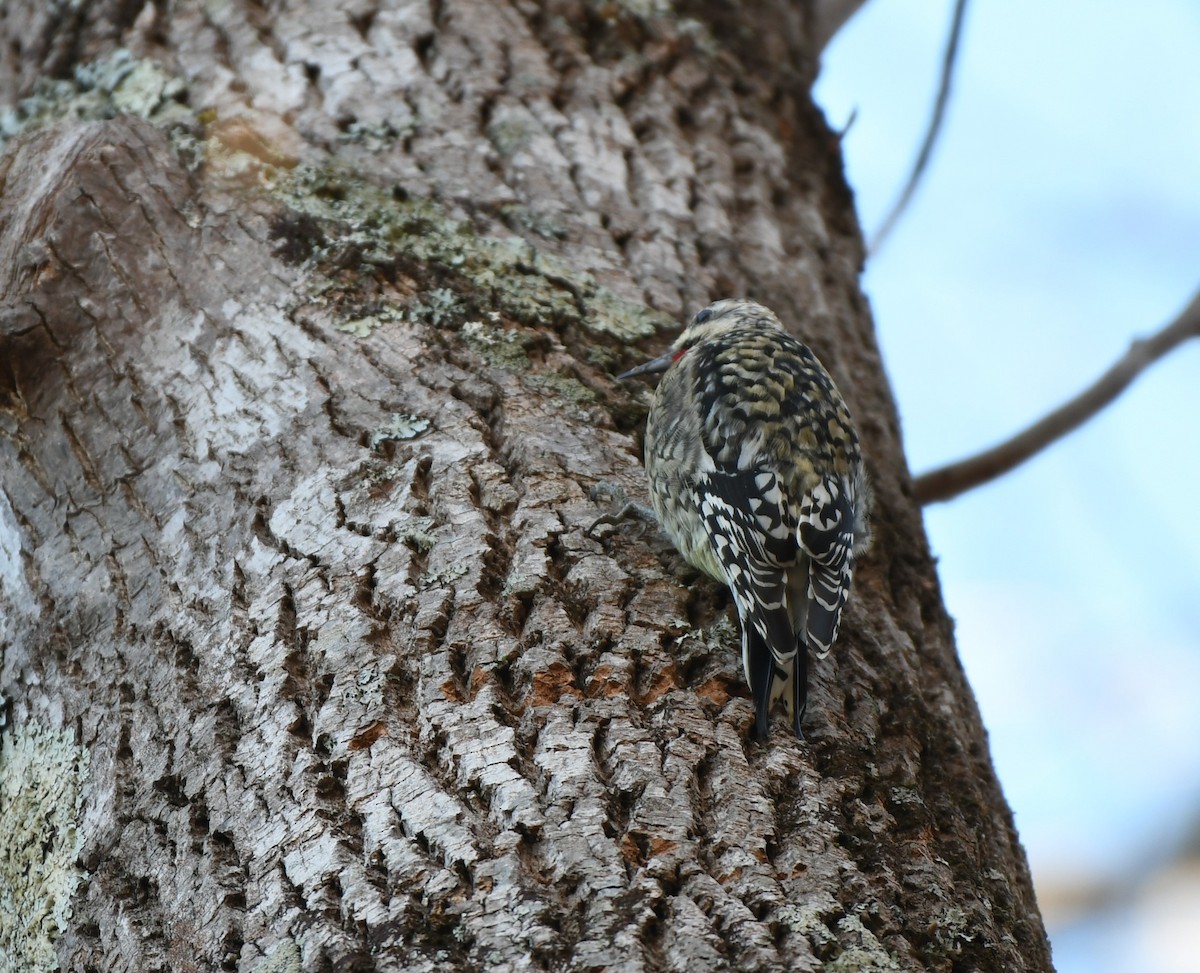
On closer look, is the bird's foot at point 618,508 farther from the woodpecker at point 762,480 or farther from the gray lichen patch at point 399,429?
the gray lichen patch at point 399,429

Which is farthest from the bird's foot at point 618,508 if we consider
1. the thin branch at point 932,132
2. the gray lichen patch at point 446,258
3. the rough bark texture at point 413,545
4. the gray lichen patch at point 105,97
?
the thin branch at point 932,132

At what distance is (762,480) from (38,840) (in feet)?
4.98

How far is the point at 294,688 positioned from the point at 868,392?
159 centimetres

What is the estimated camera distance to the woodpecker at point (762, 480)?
7.50ft

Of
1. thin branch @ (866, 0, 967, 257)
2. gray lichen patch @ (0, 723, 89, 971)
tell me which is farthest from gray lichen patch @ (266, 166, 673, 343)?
thin branch @ (866, 0, 967, 257)

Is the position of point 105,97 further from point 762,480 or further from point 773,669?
point 773,669

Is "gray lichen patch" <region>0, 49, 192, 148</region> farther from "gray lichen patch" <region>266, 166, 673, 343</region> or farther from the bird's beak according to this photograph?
the bird's beak

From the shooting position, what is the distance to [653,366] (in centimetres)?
274

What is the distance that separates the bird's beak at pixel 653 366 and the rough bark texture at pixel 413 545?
4 centimetres

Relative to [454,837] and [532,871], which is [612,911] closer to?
[532,871]

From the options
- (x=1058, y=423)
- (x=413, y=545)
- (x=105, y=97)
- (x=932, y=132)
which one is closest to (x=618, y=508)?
(x=413, y=545)

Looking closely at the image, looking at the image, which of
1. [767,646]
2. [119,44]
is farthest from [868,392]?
[119,44]

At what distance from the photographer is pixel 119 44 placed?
322 cm

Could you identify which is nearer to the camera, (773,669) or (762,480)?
(773,669)
